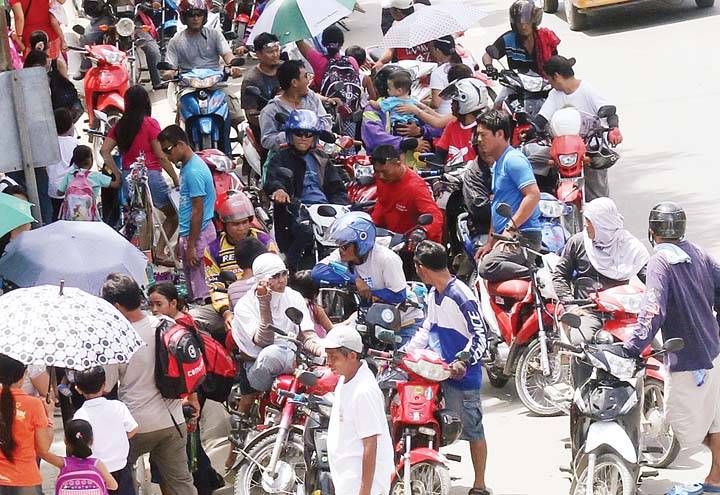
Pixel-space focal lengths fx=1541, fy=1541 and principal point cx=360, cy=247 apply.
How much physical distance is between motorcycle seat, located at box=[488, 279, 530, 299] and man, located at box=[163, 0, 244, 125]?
5.06m

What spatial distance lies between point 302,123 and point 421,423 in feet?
13.8

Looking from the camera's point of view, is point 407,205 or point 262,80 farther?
point 262,80

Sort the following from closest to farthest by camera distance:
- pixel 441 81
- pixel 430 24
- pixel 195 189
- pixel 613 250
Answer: pixel 613 250
pixel 195 189
pixel 441 81
pixel 430 24

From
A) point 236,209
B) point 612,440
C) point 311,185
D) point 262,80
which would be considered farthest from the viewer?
point 262,80

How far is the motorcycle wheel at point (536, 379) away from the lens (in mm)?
10812

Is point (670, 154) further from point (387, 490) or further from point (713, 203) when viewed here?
point (387, 490)

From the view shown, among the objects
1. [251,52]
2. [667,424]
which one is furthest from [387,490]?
[251,52]

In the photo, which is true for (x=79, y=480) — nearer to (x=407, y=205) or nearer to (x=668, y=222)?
(x=668, y=222)

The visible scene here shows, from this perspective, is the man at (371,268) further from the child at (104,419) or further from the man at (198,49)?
the man at (198,49)

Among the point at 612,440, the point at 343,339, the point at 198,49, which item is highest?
the point at 343,339

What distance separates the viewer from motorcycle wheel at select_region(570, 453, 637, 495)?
874 centimetres

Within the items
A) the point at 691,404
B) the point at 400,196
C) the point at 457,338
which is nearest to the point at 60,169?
the point at 400,196

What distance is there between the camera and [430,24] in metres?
14.5

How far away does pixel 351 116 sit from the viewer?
15.0 m
